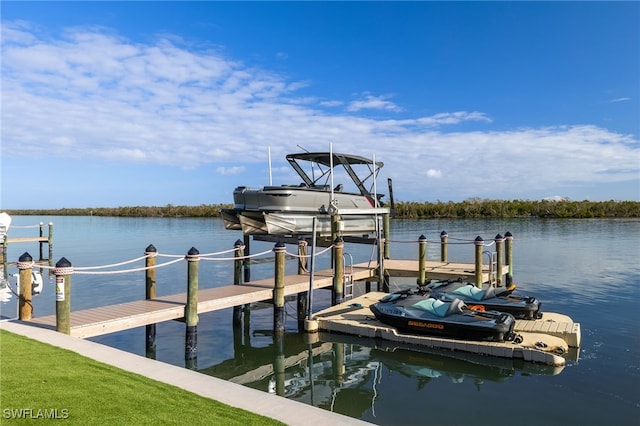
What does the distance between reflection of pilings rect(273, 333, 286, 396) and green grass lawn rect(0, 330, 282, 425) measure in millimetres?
3950

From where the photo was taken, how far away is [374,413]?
8164mm

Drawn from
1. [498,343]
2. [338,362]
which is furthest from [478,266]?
[338,362]

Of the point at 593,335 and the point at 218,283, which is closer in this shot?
the point at 593,335

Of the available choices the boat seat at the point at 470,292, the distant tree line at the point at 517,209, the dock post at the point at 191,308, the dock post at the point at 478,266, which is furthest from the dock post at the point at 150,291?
the distant tree line at the point at 517,209

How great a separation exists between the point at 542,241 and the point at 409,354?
2696 centimetres

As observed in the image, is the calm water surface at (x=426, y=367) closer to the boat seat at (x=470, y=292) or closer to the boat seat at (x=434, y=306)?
the boat seat at (x=434, y=306)

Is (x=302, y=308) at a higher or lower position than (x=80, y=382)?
lower

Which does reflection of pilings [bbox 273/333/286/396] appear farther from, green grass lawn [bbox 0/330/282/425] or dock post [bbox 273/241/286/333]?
green grass lawn [bbox 0/330/282/425]

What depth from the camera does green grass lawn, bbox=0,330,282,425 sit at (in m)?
4.77

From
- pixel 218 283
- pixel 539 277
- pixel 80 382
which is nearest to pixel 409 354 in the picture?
pixel 80 382

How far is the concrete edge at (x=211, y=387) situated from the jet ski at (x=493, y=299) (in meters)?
7.99

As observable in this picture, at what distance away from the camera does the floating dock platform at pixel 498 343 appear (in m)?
10.3

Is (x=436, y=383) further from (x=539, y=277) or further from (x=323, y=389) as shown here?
(x=539, y=277)

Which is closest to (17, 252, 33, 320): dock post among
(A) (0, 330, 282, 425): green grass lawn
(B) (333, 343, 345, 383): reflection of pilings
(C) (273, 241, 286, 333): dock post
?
(A) (0, 330, 282, 425): green grass lawn
